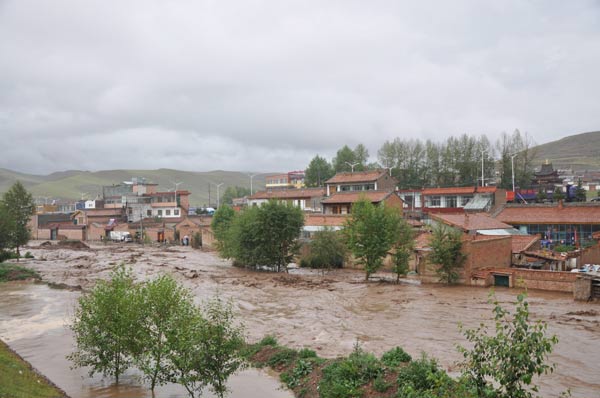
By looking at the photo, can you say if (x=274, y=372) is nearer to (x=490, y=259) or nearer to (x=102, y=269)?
(x=490, y=259)

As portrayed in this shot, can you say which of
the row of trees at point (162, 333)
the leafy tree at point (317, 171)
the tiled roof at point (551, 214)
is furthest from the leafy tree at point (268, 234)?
the leafy tree at point (317, 171)

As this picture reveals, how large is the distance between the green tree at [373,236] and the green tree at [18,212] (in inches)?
1420

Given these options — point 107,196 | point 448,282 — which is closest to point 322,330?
point 448,282

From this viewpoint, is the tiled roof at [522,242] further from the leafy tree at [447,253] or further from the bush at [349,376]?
the bush at [349,376]

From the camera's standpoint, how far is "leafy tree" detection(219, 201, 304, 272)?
143 ft

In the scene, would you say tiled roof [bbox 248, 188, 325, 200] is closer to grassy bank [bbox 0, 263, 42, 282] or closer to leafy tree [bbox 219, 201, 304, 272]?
leafy tree [bbox 219, 201, 304, 272]

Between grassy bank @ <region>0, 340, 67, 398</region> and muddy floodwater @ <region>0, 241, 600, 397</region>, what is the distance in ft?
2.70

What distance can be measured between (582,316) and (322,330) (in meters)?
13.6

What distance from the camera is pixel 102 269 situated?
157ft

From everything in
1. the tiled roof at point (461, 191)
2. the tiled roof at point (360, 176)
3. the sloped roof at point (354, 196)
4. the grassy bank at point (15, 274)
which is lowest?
the grassy bank at point (15, 274)

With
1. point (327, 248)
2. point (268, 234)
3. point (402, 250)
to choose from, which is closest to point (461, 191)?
point (327, 248)

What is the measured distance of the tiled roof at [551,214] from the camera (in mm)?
45062

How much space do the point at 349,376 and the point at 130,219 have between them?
299ft

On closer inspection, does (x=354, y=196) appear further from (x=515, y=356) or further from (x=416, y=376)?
(x=515, y=356)
